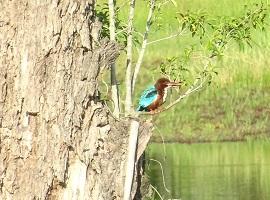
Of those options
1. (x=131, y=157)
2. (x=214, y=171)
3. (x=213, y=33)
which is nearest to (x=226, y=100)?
(x=214, y=171)

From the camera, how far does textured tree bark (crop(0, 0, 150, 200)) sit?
3893mm

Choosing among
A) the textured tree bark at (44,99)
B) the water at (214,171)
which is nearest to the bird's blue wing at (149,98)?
the textured tree bark at (44,99)

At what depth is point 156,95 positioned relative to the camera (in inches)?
233

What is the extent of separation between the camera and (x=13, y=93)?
12.8 feet

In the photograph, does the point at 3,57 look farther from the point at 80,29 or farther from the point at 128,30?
the point at 128,30

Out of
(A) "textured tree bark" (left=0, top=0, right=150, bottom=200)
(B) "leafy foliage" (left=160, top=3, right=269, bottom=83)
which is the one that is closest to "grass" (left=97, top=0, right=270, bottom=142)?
(B) "leafy foliage" (left=160, top=3, right=269, bottom=83)

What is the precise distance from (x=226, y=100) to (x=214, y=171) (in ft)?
15.6

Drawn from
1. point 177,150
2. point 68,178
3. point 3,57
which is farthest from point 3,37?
point 177,150

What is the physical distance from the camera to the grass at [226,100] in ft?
58.9

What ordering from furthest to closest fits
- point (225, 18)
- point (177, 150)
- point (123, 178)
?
point (177, 150), point (225, 18), point (123, 178)

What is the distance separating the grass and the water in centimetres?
73

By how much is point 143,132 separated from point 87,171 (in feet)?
1.58

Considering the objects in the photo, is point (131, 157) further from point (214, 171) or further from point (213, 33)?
point (214, 171)

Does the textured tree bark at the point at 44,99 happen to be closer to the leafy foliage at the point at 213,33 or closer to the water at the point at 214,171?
the leafy foliage at the point at 213,33
